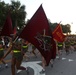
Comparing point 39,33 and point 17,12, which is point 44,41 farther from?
point 17,12

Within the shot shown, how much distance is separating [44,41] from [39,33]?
0.78 m

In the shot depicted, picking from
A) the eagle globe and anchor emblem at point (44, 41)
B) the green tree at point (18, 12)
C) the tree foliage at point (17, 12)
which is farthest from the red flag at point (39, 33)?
the green tree at point (18, 12)

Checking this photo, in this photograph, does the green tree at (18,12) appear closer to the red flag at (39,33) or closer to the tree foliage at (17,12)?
the tree foliage at (17,12)

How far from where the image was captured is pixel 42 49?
8.93 m

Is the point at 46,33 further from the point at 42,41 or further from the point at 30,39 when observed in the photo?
the point at 30,39

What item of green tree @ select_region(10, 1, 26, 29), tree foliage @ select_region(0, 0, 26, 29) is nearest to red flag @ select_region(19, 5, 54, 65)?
tree foliage @ select_region(0, 0, 26, 29)

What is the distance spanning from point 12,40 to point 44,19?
1.24 meters

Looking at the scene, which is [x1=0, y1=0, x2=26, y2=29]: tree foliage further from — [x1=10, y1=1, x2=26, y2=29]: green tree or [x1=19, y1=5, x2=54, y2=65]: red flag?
[x1=19, y1=5, x2=54, y2=65]: red flag

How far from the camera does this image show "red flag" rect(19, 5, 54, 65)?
813 centimetres

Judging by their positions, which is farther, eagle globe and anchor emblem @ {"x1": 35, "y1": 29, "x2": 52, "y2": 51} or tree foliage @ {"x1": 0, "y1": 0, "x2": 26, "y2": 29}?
tree foliage @ {"x1": 0, "y1": 0, "x2": 26, "y2": 29}

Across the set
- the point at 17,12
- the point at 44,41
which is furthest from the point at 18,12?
the point at 44,41

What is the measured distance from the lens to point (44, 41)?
31.3ft

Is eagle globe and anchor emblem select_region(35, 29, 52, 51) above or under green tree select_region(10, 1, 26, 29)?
under

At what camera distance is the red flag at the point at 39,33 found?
813cm
